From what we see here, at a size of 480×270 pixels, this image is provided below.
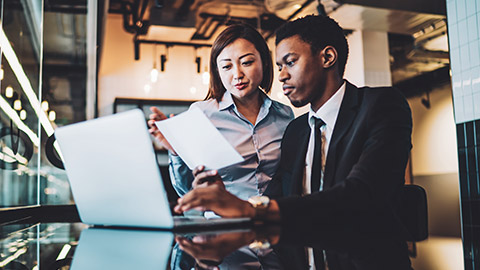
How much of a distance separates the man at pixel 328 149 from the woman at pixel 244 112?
6.1 inches

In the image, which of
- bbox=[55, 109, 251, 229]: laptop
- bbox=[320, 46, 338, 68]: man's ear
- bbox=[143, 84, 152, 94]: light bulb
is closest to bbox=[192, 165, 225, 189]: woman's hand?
bbox=[55, 109, 251, 229]: laptop

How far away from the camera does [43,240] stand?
0.91 metres

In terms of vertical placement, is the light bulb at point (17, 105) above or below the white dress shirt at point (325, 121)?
above

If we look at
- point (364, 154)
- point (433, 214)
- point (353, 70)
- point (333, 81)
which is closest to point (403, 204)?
point (364, 154)

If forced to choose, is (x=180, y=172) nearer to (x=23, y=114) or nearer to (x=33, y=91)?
(x=23, y=114)

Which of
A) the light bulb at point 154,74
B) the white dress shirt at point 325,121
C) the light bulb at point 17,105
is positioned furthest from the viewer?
the light bulb at point 154,74

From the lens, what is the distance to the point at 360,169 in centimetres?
Answer: 112

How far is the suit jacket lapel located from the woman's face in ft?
1.48

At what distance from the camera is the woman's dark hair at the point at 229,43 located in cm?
176

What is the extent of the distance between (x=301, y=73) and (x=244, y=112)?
0.41m

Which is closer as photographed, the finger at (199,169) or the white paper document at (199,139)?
the white paper document at (199,139)

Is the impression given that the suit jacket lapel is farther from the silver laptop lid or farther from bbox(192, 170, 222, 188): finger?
the silver laptop lid

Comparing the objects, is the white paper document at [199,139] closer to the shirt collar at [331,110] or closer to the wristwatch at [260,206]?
the wristwatch at [260,206]

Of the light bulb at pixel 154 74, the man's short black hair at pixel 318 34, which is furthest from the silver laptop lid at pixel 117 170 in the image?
the light bulb at pixel 154 74
